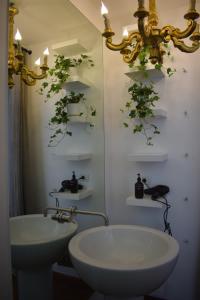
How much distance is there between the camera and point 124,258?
136 centimetres

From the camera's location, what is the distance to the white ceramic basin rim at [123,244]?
126 centimetres

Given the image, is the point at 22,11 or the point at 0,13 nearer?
the point at 0,13

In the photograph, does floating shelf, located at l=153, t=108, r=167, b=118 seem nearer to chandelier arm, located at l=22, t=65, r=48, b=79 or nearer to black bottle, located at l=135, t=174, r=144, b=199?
black bottle, located at l=135, t=174, r=144, b=199

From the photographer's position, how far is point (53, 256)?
45.5 inches

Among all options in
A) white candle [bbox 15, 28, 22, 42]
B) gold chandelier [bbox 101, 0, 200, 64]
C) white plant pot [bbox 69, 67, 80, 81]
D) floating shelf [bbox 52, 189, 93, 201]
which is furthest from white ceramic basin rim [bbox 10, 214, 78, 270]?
gold chandelier [bbox 101, 0, 200, 64]

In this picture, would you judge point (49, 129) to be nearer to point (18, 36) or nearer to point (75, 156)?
point (75, 156)

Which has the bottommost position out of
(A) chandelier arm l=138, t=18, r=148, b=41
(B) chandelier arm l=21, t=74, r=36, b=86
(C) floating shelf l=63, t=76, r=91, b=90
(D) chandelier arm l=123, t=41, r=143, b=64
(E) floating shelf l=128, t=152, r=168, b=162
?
(E) floating shelf l=128, t=152, r=168, b=162

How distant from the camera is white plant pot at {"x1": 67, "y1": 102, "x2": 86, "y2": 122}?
154 cm

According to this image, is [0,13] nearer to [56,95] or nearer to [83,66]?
[56,95]

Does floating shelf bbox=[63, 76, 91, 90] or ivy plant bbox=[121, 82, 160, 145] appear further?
ivy plant bbox=[121, 82, 160, 145]

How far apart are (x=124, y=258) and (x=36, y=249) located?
552mm

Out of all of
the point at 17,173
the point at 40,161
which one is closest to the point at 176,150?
the point at 40,161

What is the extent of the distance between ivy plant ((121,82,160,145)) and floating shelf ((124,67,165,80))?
5cm

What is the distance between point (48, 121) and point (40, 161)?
0.22 metres
